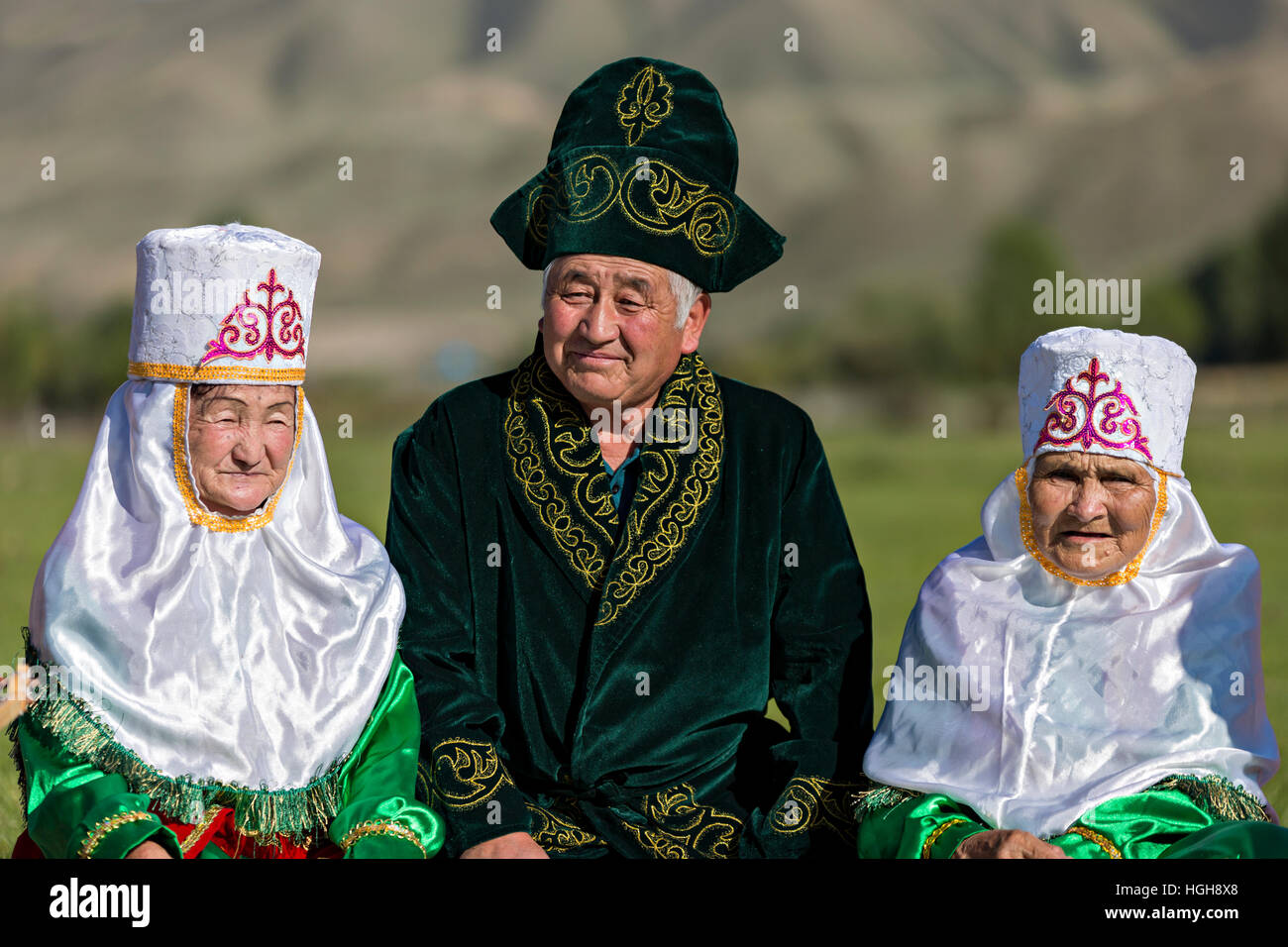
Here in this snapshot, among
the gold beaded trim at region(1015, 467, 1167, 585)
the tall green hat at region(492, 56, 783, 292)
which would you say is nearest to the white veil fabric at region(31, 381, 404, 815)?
the tall green hat at region(492, 56, 783, 292)

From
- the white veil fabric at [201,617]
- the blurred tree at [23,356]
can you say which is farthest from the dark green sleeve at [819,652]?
the blurred tree at [23,356]

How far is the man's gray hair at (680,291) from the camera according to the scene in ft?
13.3

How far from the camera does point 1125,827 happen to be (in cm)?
350

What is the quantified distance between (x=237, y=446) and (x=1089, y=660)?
7.18 feet

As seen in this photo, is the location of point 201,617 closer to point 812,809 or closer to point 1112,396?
point 812,809

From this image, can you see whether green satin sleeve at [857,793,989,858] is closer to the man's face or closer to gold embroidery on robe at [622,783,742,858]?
gold embroidery on robe at [622,783,742,858]

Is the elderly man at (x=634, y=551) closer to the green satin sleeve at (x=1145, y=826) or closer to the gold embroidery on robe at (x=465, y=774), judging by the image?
the gold embroidery on robe at (x=465, y=774)

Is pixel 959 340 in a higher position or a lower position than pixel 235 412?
higher

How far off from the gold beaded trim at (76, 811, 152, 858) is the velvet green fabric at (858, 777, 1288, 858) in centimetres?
182

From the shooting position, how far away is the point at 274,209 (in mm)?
82188

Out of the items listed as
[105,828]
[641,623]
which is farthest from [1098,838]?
[105,828]
